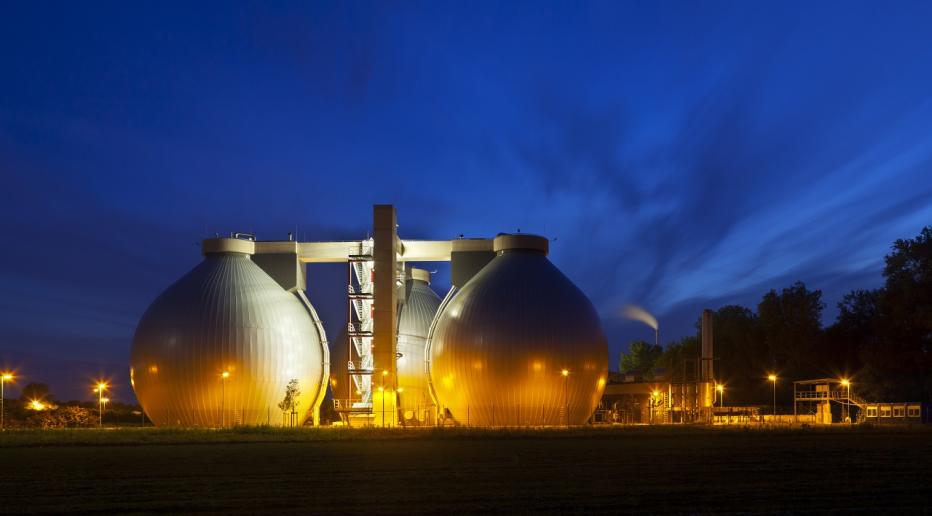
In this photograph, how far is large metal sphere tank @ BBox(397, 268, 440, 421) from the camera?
77188mm

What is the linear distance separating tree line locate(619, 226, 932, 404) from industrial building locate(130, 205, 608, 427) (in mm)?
17365

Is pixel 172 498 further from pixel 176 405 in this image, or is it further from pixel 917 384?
pixel 917 384

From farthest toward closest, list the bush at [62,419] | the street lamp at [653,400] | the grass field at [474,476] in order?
the street lamp at [653,400]
the bush at [62,419]
the grass field at [474,476]

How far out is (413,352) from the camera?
7969 cm

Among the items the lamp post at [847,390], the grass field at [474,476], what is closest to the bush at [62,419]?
the grass field at [474,476]

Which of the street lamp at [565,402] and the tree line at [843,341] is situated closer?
the street lamp at [565,402]

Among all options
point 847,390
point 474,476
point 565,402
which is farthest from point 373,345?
point 474,476

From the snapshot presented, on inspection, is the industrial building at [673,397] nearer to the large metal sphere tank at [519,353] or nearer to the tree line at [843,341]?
the tree line at [843,341]

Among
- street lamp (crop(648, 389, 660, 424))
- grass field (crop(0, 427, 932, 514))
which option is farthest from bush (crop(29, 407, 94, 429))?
street lamp (crop(648, 389, 660, 424))

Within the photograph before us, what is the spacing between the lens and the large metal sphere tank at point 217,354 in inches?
2574

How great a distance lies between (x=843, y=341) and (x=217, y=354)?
64.7 metres

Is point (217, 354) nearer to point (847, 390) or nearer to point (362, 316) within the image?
point (362, 316)

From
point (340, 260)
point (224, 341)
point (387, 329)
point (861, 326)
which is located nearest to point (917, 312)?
point (861, 326)

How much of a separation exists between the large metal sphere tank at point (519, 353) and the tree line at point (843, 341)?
1546cm
